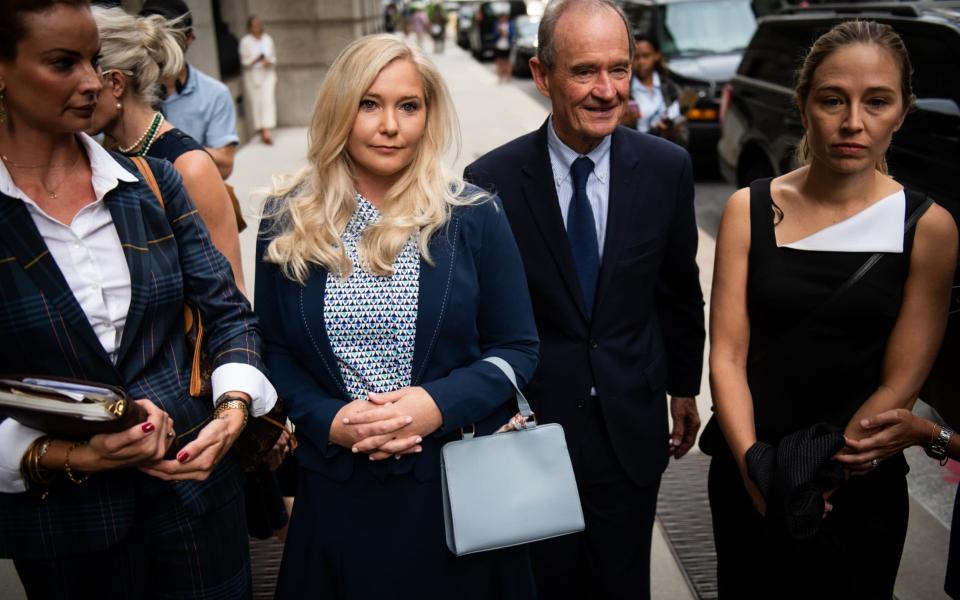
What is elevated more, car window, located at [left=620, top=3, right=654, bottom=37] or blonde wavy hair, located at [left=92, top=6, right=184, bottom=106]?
blonde wavy hair, located at [left=92, top=6, right=184, bottom=106]

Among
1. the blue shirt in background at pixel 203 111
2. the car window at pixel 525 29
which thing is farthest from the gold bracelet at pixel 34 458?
the car window at pixel 525 29

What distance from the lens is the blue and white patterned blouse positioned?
2217 millimetres

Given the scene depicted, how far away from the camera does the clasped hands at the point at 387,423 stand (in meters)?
2.11

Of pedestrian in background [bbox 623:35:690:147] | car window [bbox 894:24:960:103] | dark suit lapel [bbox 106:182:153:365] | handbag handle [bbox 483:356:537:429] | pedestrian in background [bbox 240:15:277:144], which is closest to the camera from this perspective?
dark suit lapel [bbox 106:182:153:365]

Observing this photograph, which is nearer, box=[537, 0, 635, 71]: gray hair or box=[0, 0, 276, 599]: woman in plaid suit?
box=[0, 0, 276, 599]: woman in plaid suit

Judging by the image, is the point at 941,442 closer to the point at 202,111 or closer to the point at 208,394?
the point at 208,394

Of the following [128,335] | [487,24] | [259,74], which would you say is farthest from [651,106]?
[487,24]

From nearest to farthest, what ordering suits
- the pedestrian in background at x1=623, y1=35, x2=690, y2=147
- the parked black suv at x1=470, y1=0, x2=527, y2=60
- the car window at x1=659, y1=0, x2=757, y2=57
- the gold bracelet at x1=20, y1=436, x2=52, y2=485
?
1. the gold bracelet at x1=20, y1=436, x2=52, y2=485
2. the pedestrian in background at x1=623, y1=35, x2=690, y2=147
3. the car window at x1=659, y1=0, x2=757, y2=57
4. the parked black suv at x1=470, y1=0, x2=527, y2=60

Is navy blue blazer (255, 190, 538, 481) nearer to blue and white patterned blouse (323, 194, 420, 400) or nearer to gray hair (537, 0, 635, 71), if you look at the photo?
blue and white patterned blouse (323, 194, 420, 400)

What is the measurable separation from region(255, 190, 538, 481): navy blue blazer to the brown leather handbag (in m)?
0.09

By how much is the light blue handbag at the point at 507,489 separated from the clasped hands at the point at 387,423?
0.27 feet

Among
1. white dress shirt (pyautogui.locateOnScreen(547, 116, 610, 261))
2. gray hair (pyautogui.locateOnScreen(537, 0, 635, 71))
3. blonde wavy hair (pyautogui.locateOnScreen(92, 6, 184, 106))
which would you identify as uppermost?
gray hair (pyautogui.locateOnScreen(537, 0, 635, 71))

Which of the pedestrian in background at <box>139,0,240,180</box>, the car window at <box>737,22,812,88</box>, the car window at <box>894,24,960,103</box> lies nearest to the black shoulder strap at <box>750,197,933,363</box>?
the car window at <box>894,24,960,103</box>

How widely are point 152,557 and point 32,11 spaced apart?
1.29 m
